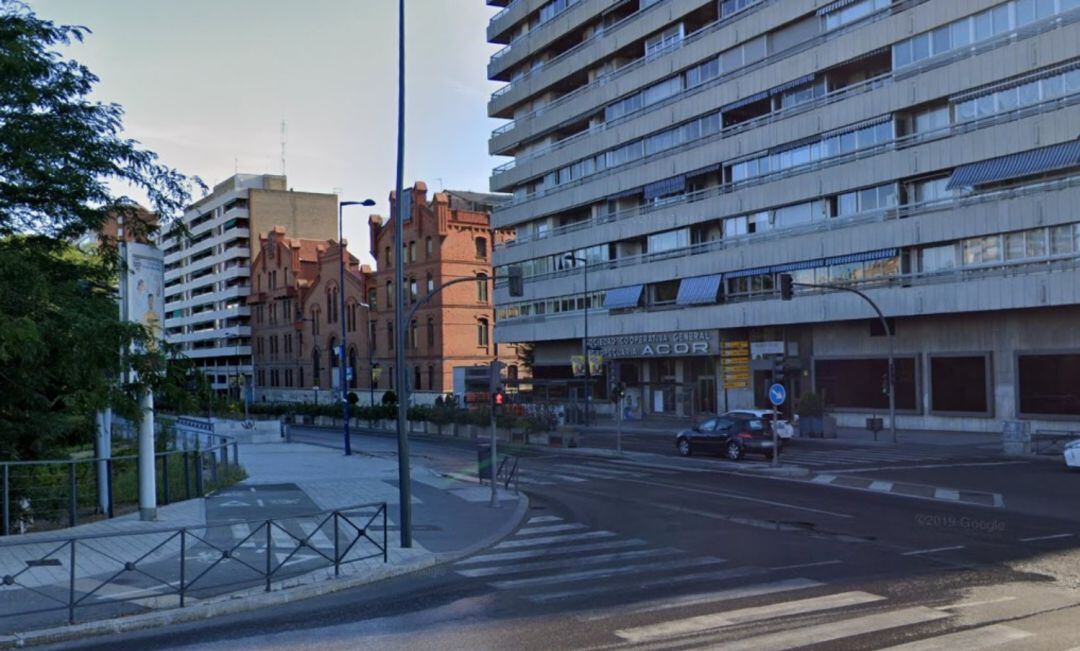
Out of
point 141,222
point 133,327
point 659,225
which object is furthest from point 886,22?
point 133,327

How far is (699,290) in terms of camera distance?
167ft

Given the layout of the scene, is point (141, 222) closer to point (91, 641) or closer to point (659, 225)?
point (91, 641)

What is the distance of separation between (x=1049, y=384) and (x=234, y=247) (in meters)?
97.0

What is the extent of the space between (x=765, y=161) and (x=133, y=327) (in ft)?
129

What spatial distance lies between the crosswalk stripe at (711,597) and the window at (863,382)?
30822 mm

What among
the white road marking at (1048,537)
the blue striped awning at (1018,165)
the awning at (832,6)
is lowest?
the white road marking at (1048,537)

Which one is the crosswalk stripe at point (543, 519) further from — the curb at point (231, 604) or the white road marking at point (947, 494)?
the white road marking at point (947, 494)

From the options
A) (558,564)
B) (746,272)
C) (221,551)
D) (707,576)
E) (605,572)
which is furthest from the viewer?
(746,272)

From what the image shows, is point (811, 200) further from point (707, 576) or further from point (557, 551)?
point (707, 576)

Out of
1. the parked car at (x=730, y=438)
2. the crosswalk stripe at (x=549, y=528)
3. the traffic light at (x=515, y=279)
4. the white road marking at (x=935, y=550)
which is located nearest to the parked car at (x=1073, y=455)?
the parked car at (x=730, y=438)

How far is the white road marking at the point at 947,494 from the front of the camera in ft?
64.2

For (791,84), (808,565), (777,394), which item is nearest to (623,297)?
(791,84)

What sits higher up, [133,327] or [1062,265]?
[1062,265]

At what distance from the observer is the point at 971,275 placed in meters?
36.9
